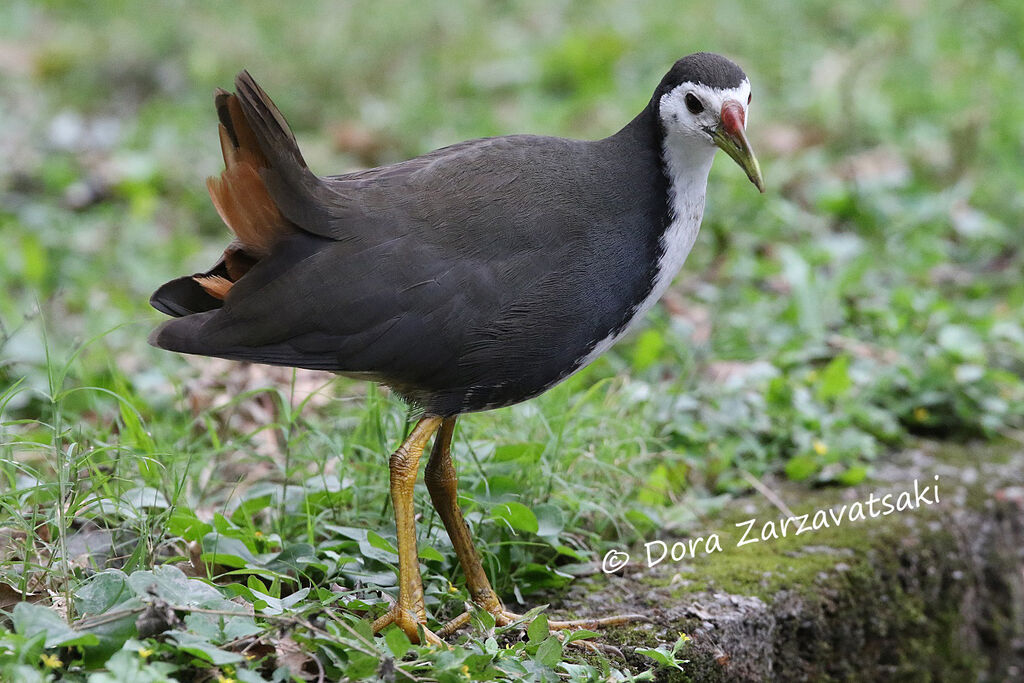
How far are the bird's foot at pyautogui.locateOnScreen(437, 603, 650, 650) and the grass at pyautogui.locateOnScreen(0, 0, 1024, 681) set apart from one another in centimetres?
6

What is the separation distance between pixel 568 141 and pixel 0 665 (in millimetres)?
1802

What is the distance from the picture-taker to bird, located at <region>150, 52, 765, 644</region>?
9.17 feet

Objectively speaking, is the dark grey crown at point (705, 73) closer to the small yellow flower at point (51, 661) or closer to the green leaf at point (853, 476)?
the green leaf at point (853, 476)

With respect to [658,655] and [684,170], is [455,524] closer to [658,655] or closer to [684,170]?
[658,655]

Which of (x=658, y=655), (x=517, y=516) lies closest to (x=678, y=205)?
(x=517, y=516)

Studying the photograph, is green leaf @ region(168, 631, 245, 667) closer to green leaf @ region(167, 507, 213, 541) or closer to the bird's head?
green leaf @ region(167, 507, 213, 541)

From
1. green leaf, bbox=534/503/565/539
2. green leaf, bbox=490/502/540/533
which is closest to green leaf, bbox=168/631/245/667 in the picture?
green leaf, bbox=490/502/540/533

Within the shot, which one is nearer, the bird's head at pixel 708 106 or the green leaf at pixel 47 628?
the green leaf at pixel 47 628

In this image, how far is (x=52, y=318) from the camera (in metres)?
4.87

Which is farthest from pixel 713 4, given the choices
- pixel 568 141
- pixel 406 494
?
pixel 406 494

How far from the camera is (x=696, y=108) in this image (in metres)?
2.98

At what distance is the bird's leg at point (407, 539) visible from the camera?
2.79m

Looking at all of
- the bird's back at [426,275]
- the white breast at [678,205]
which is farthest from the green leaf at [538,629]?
the white breast at [678,205]

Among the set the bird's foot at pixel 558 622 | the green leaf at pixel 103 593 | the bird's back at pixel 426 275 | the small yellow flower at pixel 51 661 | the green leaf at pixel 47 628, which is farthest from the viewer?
the bird's foot at pixel 558 622
